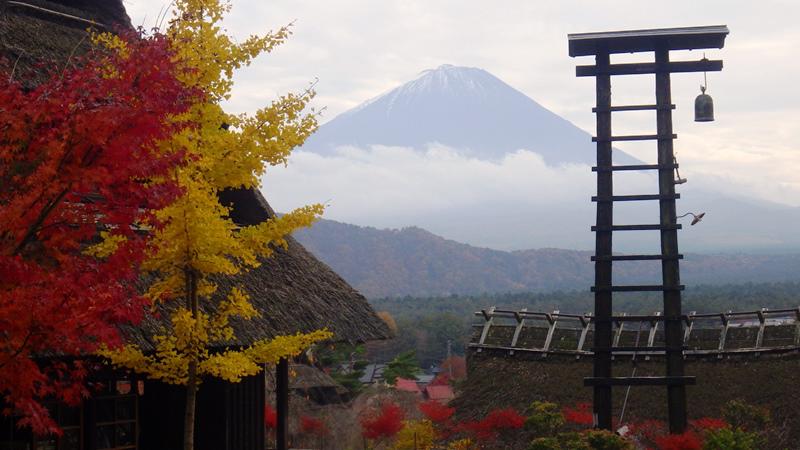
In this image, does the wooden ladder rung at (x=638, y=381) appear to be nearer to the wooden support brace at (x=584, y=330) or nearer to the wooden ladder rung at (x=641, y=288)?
the wooden ladder rung at (x=641, y=288)

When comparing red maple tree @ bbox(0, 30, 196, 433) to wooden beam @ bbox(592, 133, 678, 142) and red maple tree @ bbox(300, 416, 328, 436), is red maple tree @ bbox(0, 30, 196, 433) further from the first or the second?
red maple tree @ bbox(300, 416, 328, 436)

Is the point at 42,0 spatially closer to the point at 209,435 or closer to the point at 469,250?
the point at 209,435

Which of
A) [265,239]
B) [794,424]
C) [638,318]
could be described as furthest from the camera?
[794,424]

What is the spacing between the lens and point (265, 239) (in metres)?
10.8

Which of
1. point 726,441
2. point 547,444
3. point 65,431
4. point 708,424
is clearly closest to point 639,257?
point 726,441

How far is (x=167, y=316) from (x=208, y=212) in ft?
6.36

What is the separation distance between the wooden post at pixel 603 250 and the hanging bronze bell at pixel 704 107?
127 cm

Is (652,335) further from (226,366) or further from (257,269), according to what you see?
(226,366)

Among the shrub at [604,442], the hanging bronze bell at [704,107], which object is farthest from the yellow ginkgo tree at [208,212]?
the hanging bronze bell at [704,107]

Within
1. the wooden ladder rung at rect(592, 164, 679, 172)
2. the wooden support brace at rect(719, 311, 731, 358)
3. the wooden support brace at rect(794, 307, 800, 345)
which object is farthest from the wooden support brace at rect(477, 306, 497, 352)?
the wooden ladder rung at rect(592, 164, 679, 172)

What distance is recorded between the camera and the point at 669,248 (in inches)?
629

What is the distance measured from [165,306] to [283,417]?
385cm

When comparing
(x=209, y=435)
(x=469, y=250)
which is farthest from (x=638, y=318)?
(x=469, y=250)

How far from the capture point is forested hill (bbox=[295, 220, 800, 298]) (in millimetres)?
A: 152625
